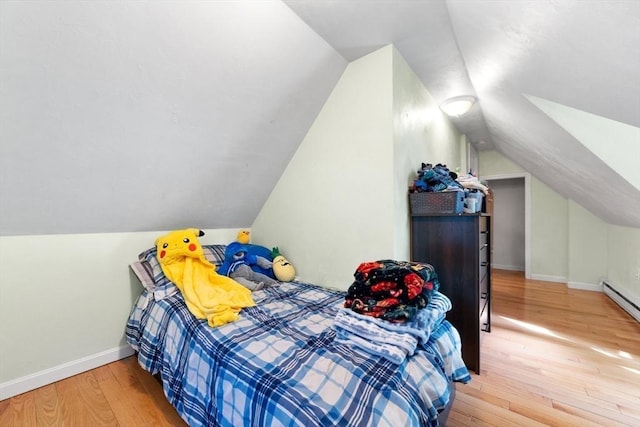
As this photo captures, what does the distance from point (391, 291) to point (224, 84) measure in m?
1.61

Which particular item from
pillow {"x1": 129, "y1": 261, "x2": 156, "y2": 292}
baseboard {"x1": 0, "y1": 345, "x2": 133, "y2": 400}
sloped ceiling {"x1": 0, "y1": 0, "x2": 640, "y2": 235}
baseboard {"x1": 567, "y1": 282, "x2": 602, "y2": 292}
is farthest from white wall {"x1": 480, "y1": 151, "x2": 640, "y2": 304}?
baseboard {"x1": 0, "y1": 345, "x2": 133, "y2": 400}

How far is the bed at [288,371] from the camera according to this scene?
0.83 m

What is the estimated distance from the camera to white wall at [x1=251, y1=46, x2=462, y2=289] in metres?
1.79

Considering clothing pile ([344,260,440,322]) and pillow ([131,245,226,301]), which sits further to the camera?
pillow ([131,245,226,301])

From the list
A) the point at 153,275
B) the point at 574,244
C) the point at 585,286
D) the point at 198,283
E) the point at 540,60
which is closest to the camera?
the point at 540,60

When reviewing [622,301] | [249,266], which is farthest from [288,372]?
[622,301]

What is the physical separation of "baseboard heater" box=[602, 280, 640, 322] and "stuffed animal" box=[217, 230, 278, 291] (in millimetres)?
3651

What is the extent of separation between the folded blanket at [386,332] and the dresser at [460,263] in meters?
0.71

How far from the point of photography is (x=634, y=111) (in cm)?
125

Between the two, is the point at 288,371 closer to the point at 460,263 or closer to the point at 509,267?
the point at 460,263

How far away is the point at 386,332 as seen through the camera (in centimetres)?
108

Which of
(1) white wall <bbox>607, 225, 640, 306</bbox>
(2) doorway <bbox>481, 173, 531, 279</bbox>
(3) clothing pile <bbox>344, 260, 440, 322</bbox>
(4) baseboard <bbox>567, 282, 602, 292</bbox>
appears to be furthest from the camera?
(2) doorway <bbox>481, 173, 531, 279</bbox>

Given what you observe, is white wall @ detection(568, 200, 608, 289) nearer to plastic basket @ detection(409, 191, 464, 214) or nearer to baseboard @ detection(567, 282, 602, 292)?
baseboard @ detection(567, 282, 602, 292)

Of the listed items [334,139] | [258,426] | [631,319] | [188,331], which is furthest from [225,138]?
[631,319]
